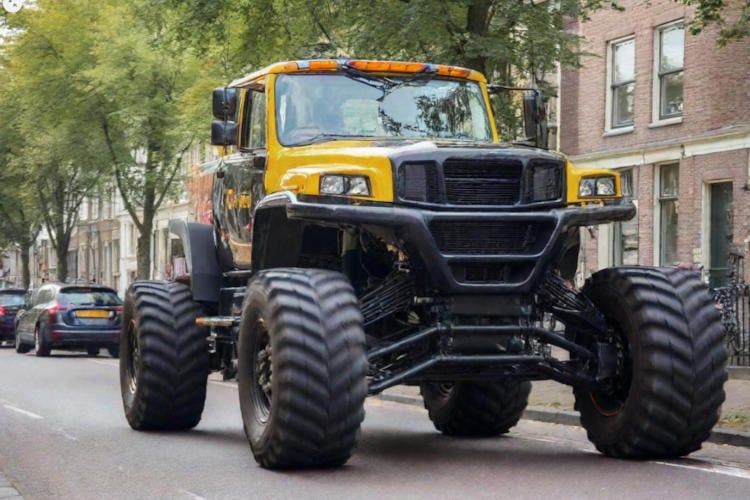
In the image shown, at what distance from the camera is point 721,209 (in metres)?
28.3

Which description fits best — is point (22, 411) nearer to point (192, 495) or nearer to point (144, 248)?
point (192, 495)

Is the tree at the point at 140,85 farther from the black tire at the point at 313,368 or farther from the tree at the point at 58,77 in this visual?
the black tire at the point at 313,368

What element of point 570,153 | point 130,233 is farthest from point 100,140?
point 130,233

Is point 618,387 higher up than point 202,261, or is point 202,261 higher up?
point 202,261

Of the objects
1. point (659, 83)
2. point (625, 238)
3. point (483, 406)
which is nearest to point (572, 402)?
point (483, 406)

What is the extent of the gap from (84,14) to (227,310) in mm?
30916

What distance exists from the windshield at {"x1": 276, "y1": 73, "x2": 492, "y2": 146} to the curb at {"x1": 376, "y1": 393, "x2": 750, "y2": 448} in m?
3.23

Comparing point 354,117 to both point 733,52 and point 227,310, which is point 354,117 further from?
point 733,52

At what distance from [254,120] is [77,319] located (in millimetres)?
20472

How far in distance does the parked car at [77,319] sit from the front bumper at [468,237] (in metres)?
21.8

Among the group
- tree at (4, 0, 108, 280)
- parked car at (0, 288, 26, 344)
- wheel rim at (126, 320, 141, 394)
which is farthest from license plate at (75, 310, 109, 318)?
wheel rim at (126, 320, 141, 394)

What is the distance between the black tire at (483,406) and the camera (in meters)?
12.8

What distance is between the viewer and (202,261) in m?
13.1

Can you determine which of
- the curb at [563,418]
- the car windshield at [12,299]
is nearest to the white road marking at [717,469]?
the curb at [563,418]
